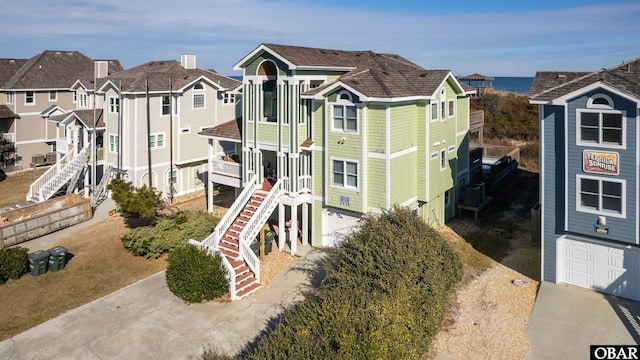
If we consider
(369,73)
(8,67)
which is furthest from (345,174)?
(8,67)

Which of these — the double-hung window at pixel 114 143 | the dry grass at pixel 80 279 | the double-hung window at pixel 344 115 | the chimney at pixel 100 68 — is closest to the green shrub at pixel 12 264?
the dry grass at pixel 80 279

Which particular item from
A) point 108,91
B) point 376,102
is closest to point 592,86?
point 376,102

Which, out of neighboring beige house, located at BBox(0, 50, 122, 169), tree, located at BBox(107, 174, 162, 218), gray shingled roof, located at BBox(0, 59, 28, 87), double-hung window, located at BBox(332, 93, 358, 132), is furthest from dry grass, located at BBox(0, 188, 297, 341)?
gray shingled roof, located at BBox(0, 59, 28, 87)

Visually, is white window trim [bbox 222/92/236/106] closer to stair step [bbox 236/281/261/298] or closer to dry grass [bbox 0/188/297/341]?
dry grass [bbox 0/188/297/341]

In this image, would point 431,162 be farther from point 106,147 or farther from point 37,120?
point 37,120

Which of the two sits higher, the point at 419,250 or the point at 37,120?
the point at 37,120

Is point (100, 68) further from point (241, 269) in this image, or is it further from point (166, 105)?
point (241, 269)
